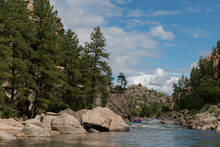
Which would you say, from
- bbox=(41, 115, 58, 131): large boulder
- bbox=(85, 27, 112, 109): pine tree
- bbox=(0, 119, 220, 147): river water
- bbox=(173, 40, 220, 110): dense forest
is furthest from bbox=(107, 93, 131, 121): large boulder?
bbox=(0, 119, 220, 147): river water

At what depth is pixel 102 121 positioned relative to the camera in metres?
31.5

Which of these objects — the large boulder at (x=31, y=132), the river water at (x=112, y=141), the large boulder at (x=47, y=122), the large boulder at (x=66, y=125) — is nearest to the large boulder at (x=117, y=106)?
the large boulder at (x=66, y=125)

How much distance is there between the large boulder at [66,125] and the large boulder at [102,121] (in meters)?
2.80

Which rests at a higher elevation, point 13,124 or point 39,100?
point 39,100

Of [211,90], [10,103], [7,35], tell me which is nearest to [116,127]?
[10,103]

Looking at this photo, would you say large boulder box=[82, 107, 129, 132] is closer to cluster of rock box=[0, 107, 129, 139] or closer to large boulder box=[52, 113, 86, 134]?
cluster of rock box=[0, 107, 129, 139]

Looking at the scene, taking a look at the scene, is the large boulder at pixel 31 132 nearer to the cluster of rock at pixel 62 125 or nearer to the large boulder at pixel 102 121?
the cluster of rock at pixel 62 125

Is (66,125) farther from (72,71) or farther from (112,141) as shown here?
(72,71)

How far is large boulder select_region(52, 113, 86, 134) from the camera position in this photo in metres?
26.8

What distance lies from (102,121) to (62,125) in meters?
6.04

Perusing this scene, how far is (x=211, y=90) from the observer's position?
96.3m

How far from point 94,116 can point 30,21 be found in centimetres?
1443

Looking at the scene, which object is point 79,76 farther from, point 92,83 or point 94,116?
point 94,116

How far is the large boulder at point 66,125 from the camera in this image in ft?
87.9
